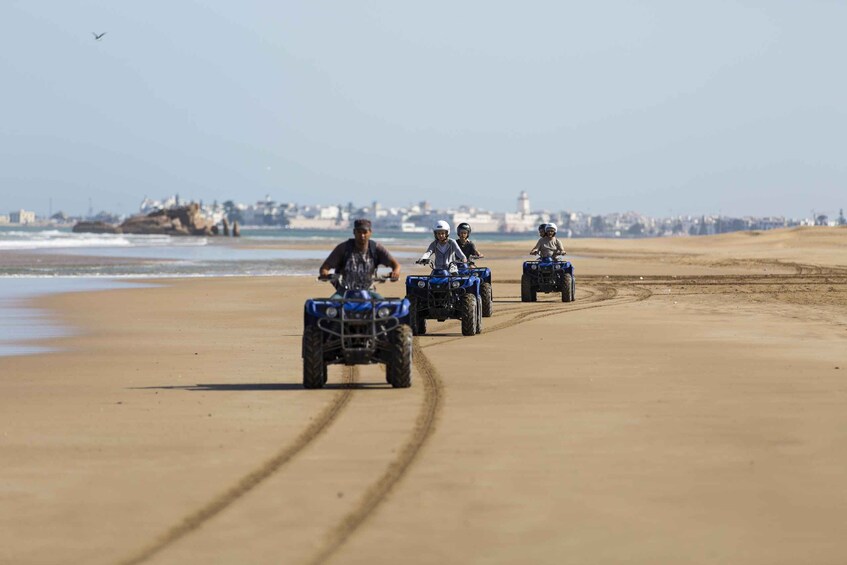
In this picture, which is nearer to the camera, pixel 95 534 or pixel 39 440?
pixel 95 534

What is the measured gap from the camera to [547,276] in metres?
29.8

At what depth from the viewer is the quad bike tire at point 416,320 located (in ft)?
68.1

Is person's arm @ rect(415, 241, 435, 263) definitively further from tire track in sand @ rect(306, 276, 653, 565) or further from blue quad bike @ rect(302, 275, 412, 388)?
blue quad bike @ rect(302, 275, 412, 388)

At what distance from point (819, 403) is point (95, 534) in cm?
719

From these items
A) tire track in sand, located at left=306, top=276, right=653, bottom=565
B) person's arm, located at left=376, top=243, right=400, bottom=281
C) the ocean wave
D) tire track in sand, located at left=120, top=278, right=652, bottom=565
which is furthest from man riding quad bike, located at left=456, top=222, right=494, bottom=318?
the ocean wave

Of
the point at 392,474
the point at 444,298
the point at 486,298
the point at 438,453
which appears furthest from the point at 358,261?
the point at 486,298

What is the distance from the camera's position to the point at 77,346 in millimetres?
18891

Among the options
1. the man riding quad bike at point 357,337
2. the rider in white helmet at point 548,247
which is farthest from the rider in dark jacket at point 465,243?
the man riding quad bike at point 357,337

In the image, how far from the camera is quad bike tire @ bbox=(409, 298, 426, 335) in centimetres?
2077

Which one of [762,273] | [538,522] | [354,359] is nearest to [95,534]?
[538,522]

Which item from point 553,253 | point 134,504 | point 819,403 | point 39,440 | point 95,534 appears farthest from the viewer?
point 553,253

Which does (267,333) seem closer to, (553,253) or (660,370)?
(660,370)

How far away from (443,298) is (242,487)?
41.0 ft

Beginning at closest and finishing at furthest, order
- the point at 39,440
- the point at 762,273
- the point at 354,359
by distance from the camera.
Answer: the point at 39,440 < the point at 354,359 < the point at 762,273
